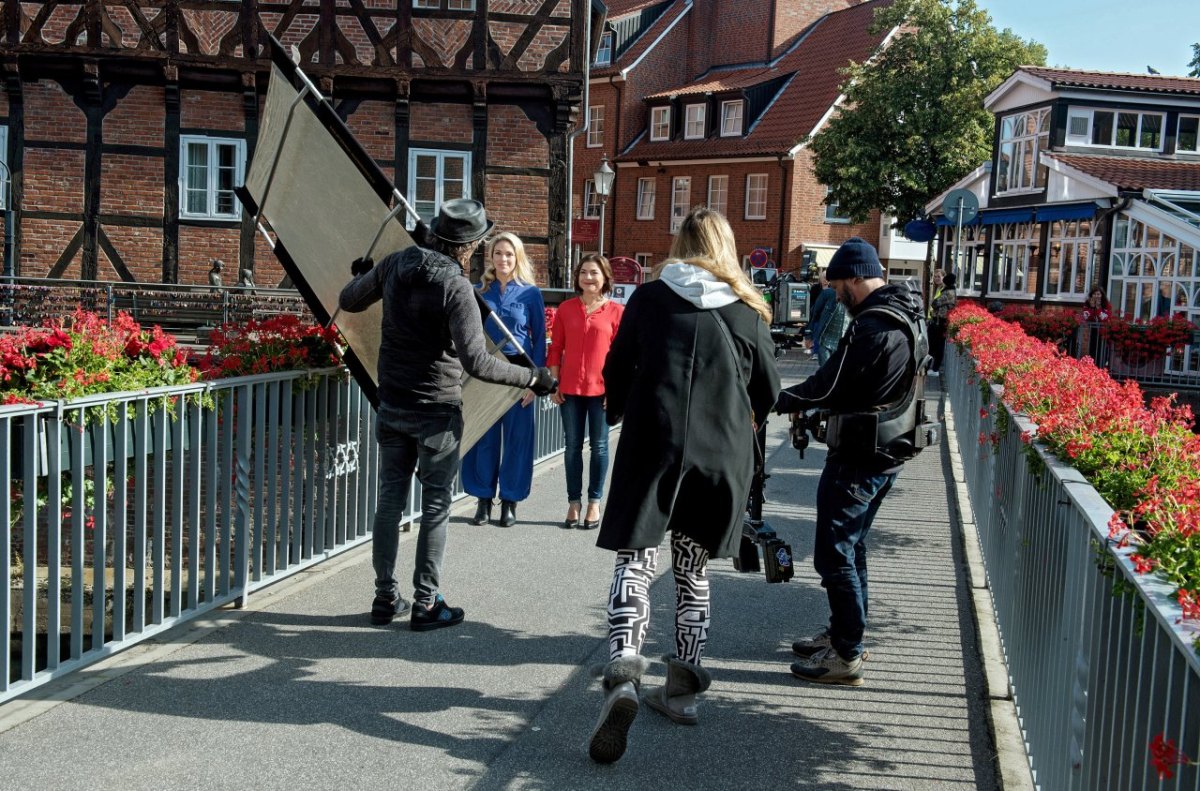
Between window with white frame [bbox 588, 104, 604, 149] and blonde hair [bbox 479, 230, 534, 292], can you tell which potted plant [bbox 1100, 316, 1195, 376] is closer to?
blonde hair [bbox 479, 230, 534, 292]

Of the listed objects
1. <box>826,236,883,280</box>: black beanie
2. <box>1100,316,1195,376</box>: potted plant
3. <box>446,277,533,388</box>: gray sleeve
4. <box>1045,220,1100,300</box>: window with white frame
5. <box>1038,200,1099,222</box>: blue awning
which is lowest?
<box>1100,316,1195,376</box>: potted plant

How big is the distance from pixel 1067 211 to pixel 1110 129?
2723mm

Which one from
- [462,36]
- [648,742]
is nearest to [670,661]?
[648,742]

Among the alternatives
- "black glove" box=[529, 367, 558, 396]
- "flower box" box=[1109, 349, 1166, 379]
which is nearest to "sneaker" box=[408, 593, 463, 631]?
"black glove" box=[529, 367, 558, 396]

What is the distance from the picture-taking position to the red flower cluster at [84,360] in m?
4.88

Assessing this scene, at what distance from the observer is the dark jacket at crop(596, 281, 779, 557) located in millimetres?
4422

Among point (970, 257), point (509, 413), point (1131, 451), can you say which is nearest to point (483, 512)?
point (509, 413)

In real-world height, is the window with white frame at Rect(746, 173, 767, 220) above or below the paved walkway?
above

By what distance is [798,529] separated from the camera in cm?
879

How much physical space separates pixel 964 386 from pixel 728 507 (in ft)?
25.9

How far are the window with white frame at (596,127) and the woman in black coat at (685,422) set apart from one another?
49005 millimetres

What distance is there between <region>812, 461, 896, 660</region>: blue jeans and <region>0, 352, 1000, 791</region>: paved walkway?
28 centimetres

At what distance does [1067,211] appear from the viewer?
3344 centimetres

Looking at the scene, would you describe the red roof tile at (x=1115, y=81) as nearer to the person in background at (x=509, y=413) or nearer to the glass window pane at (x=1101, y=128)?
the glass window pane at (x=1101, y=128)
